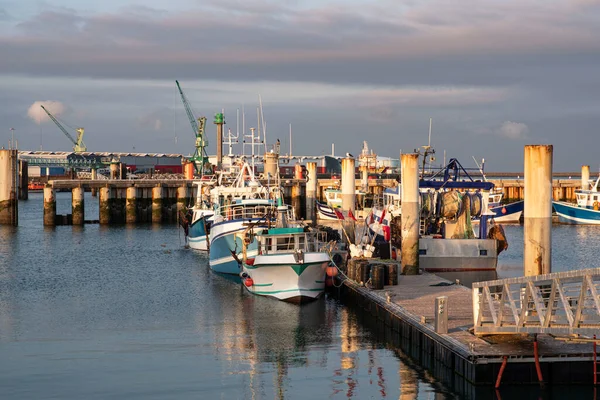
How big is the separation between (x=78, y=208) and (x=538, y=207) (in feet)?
207

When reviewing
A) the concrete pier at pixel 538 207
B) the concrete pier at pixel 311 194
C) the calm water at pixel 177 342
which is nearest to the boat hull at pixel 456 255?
the calm water at pixel 177 342

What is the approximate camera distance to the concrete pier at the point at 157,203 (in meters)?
89.3

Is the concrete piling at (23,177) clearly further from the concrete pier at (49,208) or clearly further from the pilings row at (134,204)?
the concrete pier at (49,208)

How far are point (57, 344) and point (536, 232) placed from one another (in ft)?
55.2

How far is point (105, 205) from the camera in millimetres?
87938

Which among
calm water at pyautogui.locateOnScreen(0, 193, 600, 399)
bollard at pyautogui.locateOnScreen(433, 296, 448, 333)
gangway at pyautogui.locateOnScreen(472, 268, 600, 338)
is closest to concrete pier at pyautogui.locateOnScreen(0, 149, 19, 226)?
calm water at pyautogui.locateOnScreen(0, 193, 600, 399)

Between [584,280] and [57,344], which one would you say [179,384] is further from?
[584,280]

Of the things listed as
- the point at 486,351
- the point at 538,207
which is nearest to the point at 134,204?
the point at 538,207

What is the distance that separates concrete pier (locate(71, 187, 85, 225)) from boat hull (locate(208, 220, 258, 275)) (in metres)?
37.5

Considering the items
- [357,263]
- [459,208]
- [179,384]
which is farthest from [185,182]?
[179,384]

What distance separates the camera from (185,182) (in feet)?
300

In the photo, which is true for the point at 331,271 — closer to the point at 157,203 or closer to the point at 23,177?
the point at 157,203

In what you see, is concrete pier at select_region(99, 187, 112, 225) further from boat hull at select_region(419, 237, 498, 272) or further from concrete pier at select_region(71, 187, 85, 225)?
boat hull at select_region(419, 237, 498, 272)

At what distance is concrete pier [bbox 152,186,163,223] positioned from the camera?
89.3 metres
